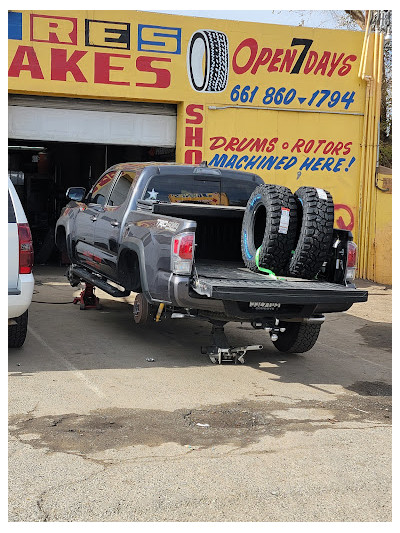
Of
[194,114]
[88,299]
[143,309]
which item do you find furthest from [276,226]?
[194,114]

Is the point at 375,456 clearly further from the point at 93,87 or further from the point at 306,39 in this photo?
the point at 306,39

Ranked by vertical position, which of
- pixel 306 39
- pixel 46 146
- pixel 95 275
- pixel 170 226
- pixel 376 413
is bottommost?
pixel 376 413

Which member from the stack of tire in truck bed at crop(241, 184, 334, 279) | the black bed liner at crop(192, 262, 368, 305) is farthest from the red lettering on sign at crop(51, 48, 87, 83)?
the black bed liner at crop(192, 262, 368, 305)

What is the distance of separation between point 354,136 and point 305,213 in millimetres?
9341

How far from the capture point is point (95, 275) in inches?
365

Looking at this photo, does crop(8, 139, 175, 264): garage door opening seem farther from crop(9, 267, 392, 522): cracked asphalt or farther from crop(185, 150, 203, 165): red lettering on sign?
crop(9, 267, 392, 522): cracked asphalt

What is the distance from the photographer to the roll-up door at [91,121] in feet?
45.4

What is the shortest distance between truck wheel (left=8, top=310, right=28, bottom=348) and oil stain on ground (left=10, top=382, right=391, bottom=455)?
1.89m

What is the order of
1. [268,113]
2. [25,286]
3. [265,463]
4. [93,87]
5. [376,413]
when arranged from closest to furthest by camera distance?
[265,463] → [376,413] → [25,286] → [93,87] → [268,113]

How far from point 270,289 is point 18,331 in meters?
2.63

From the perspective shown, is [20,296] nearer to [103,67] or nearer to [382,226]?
[103,67]

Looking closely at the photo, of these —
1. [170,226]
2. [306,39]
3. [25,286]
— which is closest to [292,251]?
[170,226]

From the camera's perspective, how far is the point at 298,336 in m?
7.82

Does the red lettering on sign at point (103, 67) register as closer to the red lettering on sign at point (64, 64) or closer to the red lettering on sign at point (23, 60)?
the red lettering on sign at point (64, 64)
